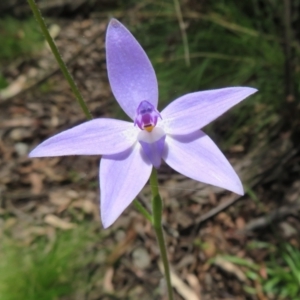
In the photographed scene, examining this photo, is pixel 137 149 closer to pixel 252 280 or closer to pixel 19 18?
pixel 252 280

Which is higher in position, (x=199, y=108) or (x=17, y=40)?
(x=199, y=108)

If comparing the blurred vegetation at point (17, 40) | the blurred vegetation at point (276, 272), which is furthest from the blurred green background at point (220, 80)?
the blurred vegetation at point (17, 40)

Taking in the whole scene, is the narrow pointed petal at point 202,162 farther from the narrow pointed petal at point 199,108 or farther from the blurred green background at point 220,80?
the blurred green background at point 220,80

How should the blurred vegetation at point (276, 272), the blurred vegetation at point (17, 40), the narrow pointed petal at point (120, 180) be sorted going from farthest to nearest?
1. the blurred vegetation at point (17, 40)
2. the blurred vegetation at point (276, 272)
3. the narrow pointed petal at point (120, 180)

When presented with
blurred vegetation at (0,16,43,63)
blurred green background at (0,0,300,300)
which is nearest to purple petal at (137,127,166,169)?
blurred green background at (0,0,300,300)

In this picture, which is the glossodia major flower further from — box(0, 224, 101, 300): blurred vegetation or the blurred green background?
box(0, 224, 101, 300): blurred vegetation

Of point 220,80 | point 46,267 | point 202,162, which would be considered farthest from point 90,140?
point 220,80

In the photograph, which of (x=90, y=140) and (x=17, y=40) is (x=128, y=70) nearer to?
(x=90, y=140)
